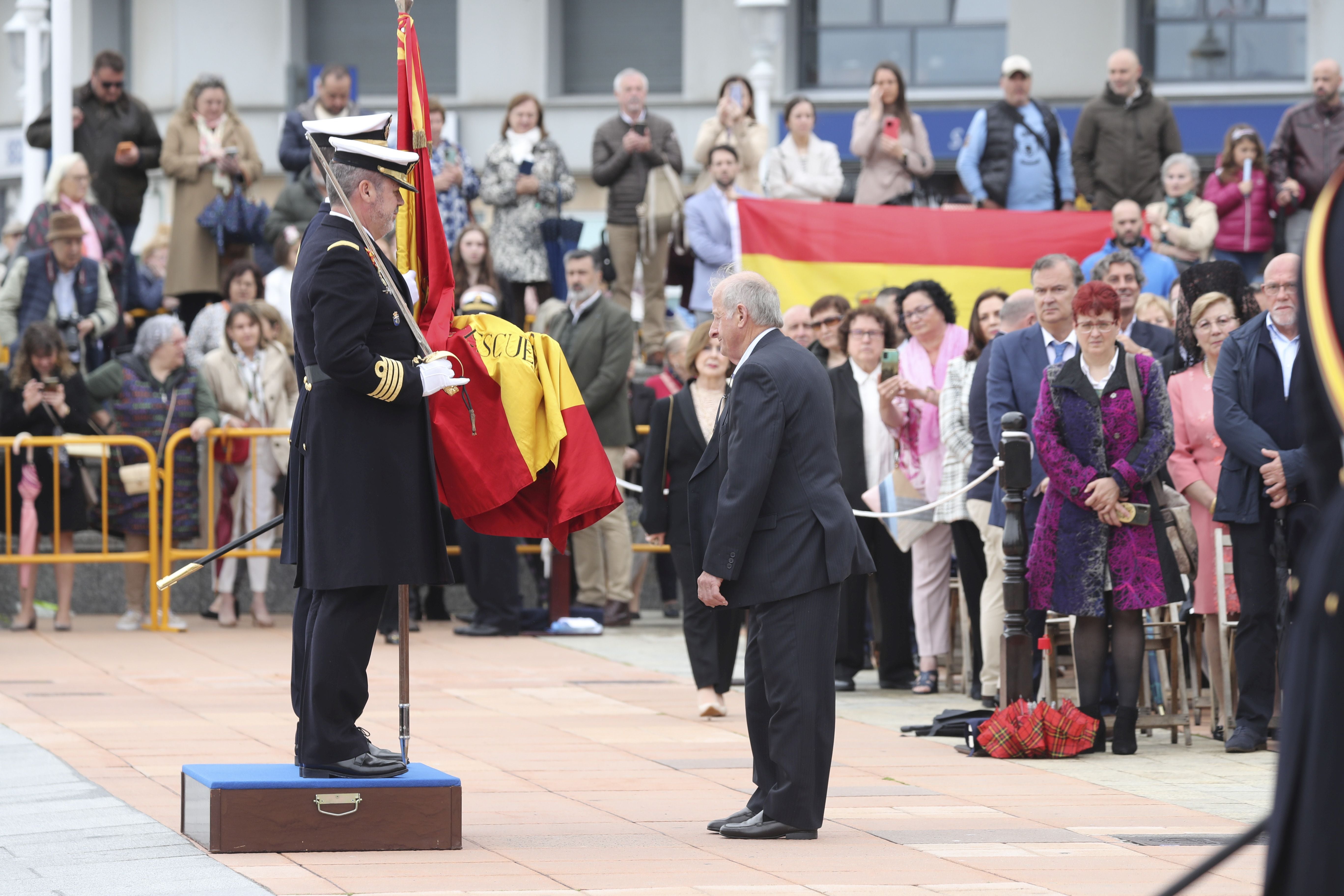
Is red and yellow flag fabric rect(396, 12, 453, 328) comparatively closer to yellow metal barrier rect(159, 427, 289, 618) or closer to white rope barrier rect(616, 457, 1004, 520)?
white rope barrier rect(616, 457, 1004, 520)

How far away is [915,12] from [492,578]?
61.8 ft

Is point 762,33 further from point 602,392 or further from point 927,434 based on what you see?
point 927,434

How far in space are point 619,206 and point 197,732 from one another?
849cm

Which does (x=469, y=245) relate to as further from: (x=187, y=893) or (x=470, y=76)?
(x=470, y=76)

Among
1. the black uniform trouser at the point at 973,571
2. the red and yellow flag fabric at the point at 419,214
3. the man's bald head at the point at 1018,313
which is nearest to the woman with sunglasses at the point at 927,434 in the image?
the black uniform trouser at the point at 973,571

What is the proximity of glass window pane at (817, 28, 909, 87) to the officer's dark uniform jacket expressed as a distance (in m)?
24.5

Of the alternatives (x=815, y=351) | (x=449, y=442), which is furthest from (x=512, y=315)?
(x=449, y=442)

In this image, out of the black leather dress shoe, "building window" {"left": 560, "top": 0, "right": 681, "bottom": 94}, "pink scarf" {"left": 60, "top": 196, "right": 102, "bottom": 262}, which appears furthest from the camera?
"building window" {"left": 560, "top": 0, "right": 681, "bottom": 94}

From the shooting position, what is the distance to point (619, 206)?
17250 mm

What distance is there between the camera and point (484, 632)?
1414cm

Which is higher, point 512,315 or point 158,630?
point 512,315

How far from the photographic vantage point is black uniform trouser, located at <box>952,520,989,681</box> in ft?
36.6

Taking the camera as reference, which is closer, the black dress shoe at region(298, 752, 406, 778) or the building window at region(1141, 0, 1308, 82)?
the black dress shoe at region(298, 752, 406, 778)

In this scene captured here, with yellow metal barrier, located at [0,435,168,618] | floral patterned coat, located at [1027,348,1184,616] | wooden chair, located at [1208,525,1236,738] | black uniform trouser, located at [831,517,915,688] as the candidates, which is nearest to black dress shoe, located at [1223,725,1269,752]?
wooden chair, located at [1208,525,1236,738]
